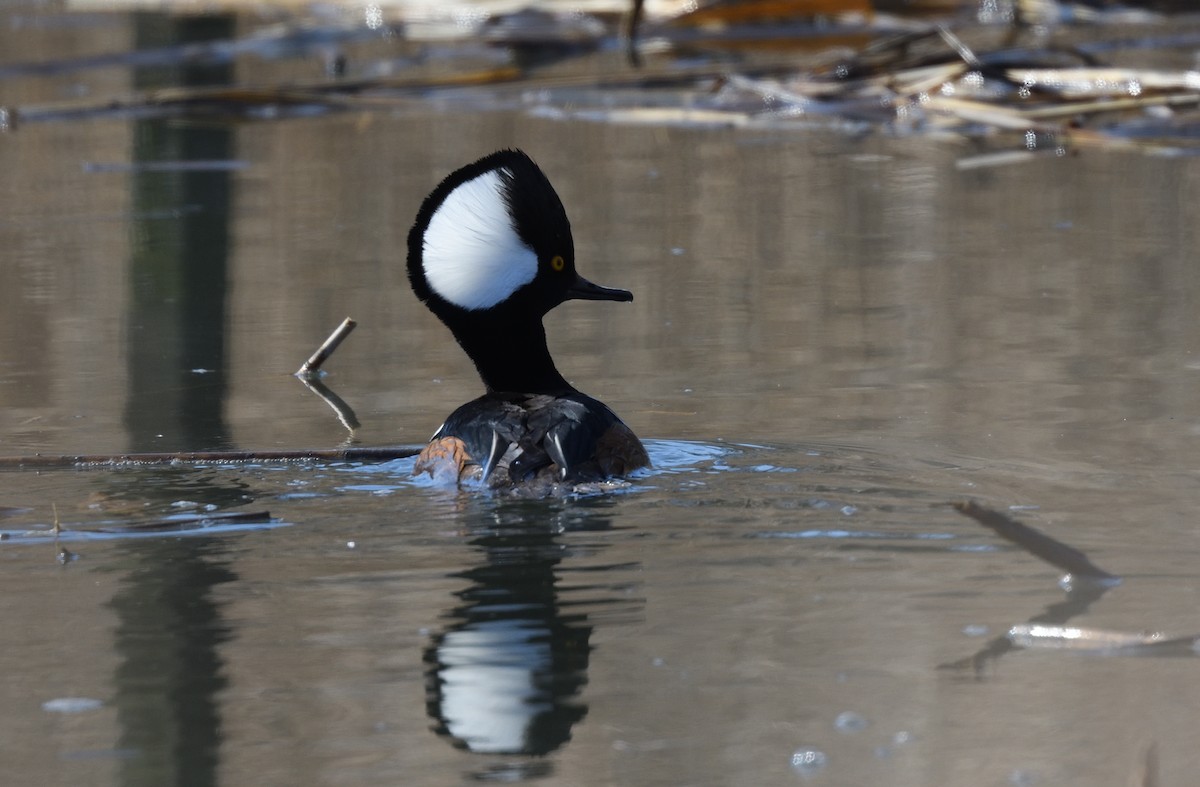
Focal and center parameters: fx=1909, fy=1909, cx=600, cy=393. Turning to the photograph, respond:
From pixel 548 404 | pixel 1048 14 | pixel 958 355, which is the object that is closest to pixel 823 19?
pixel 1048 14

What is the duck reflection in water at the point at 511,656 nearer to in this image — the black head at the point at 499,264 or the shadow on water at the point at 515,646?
the shadow on water at the point at 515,646

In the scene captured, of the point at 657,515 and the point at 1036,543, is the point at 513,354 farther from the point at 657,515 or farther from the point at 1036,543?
the point at 1036,543

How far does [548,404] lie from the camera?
509cm

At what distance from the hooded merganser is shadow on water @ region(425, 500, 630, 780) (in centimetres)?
28

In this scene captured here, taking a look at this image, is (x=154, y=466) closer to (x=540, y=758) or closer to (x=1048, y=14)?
(x=540, y=758)

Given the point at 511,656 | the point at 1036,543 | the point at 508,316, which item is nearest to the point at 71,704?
the point at 511,656

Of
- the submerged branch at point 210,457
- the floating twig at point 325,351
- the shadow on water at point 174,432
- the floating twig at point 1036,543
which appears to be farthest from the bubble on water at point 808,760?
the floating twig at point 325,351

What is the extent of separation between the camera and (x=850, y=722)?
3186mm

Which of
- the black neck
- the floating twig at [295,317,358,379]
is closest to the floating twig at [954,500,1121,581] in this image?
the black neck

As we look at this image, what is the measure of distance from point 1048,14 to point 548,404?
13.8 metres

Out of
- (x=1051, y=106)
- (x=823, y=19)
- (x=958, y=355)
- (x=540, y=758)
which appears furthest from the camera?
(x=823, y=19)

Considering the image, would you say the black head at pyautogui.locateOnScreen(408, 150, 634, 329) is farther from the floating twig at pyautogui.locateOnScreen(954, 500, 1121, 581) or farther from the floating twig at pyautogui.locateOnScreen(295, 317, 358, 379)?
the floating twig at pyautogui.locateOnScreen(954, 500, 1121, 581)

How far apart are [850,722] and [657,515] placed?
4.77ft

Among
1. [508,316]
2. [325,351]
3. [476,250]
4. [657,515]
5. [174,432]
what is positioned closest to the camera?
[657,515]
